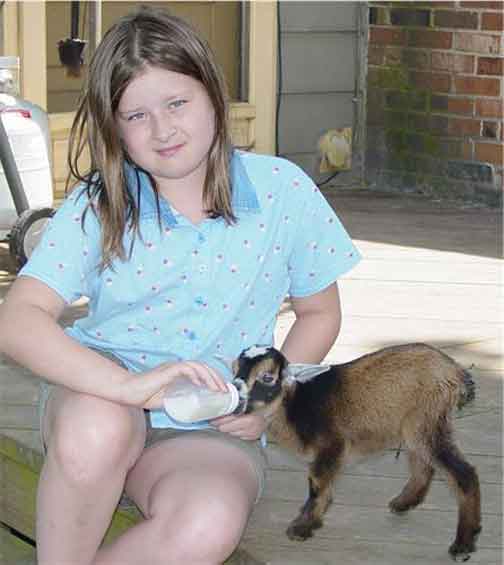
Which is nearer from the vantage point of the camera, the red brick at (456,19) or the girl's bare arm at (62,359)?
the girl's bare arm at (62,359)

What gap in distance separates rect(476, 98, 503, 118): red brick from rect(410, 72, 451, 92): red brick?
21 cm

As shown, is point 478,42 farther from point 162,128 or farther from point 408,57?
→ point 162,128

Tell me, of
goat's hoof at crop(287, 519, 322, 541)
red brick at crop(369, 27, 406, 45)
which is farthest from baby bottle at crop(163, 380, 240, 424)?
red brick at crop(369, 27, 406, 45)

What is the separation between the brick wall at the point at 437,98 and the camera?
6.20 m

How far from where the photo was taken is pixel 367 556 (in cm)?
248

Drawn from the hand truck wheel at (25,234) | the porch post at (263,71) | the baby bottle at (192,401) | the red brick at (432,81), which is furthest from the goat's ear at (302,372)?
the porch post at (263,71)

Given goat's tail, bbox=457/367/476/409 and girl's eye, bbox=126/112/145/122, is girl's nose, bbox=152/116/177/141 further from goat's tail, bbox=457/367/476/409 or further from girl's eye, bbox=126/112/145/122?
goat's tail, bbox=457/367/476/409

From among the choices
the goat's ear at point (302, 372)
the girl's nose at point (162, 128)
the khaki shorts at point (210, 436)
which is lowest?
the khaki shorts at point (210, 436)

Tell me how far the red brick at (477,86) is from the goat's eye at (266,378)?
414 cm

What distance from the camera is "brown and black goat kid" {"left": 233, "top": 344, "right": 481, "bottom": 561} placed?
241cm

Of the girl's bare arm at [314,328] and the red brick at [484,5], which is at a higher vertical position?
the red brick at [484,5]

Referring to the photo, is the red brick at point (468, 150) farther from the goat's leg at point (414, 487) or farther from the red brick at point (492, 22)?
the goat's leg at point (414, 487)

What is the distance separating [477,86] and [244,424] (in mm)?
4247

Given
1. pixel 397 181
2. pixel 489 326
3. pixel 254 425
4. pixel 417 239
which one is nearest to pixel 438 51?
pixel 397 181
